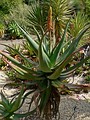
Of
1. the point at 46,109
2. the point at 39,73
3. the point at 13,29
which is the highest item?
the point at 39,73

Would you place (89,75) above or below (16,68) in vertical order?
below

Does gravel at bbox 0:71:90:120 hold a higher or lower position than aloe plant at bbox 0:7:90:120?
lower

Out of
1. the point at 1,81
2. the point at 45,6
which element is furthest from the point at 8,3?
the point at 1,81

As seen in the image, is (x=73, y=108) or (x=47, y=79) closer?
(x=47, y=79)

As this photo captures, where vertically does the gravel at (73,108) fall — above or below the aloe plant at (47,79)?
below

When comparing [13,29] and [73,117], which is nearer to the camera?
[73,117]

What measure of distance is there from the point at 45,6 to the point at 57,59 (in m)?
6.63

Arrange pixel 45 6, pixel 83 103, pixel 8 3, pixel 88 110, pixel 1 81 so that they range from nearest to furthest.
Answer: pixel 88 110 → pixel 83 103 → pixel 1 81 → pixel 45 6 → pixel 8 3

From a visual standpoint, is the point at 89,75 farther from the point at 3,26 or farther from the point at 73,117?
the point at 3,26

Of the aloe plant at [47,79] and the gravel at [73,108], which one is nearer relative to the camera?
the aloe plant at [47,79]

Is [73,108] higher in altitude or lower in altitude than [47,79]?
lower

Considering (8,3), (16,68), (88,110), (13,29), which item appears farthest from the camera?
(8,3)

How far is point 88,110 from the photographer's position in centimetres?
553

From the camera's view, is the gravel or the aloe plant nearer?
the aloe plant
